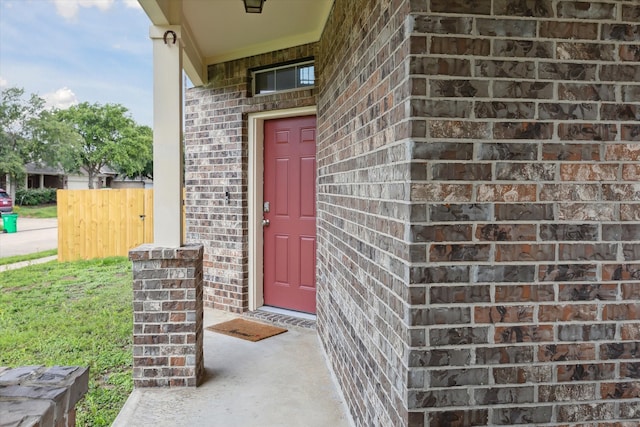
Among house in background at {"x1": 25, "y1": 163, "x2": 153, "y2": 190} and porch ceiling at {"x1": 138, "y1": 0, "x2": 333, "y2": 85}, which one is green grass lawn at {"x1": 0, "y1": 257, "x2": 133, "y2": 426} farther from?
house in background at {"x1": 25, "y1": 163, "x2": 153, "y2": 190}

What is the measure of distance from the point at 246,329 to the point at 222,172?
5.68 feet

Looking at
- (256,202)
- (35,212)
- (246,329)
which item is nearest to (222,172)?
(256,202)

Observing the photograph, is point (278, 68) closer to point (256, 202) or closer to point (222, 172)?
point (222, 172)

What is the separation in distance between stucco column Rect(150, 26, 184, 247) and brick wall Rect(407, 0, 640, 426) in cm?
201

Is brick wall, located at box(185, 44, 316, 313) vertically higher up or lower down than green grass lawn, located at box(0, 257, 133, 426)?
higher up

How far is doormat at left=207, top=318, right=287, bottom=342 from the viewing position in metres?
3.91

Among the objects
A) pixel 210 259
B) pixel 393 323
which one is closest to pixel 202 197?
pixel 210 259

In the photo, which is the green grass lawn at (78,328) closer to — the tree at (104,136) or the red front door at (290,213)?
the red front door at (290,213)

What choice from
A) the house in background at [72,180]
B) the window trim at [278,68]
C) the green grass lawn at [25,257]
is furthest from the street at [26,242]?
the house in background at [72,180]

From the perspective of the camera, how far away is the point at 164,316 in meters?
2.84

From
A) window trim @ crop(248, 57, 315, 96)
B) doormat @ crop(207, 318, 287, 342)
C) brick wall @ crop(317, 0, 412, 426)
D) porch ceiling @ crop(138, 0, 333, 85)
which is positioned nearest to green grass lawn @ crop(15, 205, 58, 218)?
porch ceiling @ crop(138, 0, 333, 85)

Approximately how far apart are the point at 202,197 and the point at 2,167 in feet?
82.1

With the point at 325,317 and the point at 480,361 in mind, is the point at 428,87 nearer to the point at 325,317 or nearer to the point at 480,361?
the point at 480,361

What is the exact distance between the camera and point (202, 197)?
496 centimetres
